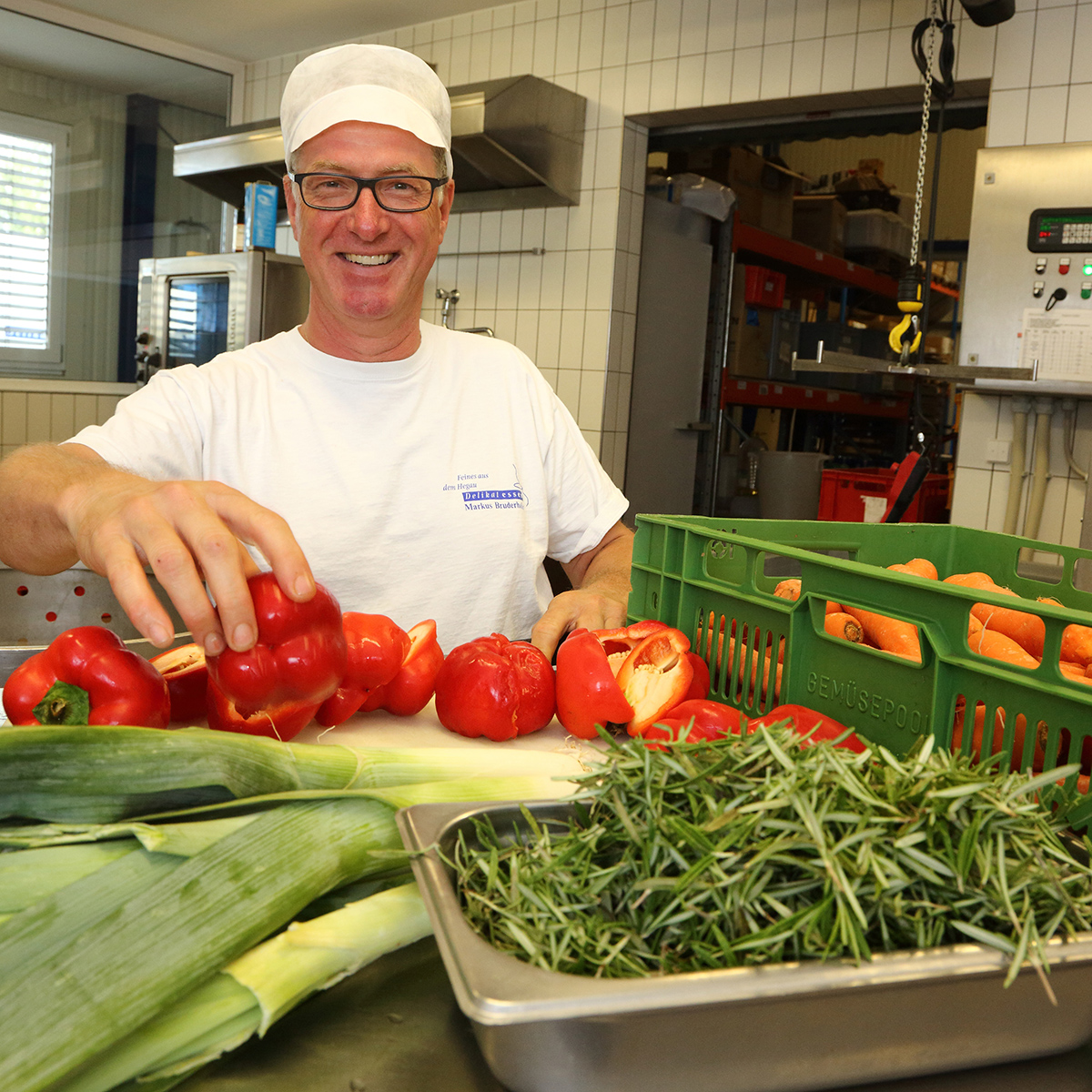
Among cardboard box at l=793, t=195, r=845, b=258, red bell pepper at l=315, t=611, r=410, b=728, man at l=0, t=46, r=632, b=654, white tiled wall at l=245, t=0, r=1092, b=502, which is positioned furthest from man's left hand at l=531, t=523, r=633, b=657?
cardboard box at l=793, t=195, r=845, b=258

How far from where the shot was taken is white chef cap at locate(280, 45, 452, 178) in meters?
1.42

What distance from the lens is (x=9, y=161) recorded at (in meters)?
4.38

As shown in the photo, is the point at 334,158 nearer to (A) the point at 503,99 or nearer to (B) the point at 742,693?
(B) the point at 742,693

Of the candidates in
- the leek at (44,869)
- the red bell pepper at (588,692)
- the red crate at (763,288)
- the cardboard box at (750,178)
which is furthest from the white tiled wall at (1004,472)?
the leek at (44,869)

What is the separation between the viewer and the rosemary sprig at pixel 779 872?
1.45 ft

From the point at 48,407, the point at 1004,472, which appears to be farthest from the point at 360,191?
the point at 48,407

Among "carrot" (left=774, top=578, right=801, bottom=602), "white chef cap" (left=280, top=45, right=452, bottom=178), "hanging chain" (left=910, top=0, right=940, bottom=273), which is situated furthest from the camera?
"hanging chain" (left=910, top=0, right=940, bottom=273)

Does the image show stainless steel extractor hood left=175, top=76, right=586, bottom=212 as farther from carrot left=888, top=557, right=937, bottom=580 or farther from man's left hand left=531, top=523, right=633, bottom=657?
carrot left=888, top=557, right=937, bottom=580

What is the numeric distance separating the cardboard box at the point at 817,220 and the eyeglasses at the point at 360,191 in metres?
3.75

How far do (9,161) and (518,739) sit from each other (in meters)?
4.54

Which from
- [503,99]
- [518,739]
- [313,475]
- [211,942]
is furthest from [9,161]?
[211,942]

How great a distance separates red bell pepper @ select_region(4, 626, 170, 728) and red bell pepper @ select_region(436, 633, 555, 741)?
253 mm

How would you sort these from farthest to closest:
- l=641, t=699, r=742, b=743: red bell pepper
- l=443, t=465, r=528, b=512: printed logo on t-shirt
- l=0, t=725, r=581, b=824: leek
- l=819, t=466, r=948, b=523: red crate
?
l=819, t=466, r=948, b=523: red crate, l=443, t=465, r=528, b=512: printed logo on t-shirt, l=641, t=699, r=742, b=743: red bell pepper, l=0, t=725, r=581, b=824: leek

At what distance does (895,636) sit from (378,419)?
3.03ft
